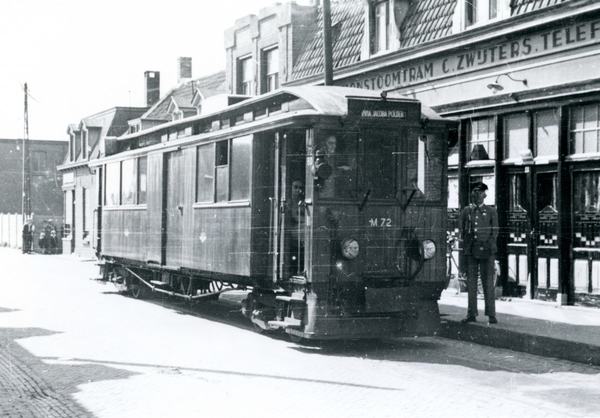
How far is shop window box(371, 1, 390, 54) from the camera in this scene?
1897 cm

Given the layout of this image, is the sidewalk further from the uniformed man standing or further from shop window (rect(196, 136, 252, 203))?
shop window (rect(196, 136, 252, 203))

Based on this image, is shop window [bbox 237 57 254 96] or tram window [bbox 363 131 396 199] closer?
tram window [bbox 363 131 396 199]

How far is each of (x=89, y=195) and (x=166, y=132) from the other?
27.2m

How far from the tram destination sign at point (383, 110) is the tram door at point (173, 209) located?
450 centimetres

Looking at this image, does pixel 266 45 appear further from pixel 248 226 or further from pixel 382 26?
pixel 248 226

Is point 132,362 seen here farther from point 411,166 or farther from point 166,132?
point 166,132

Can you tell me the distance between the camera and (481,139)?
52.7ft

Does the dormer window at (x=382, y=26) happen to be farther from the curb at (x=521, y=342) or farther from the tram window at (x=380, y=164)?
the curb at (x=521, y=342)

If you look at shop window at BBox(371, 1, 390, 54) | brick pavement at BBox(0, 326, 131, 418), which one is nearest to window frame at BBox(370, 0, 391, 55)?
shop window at BBox(371, 1, 390, 54)

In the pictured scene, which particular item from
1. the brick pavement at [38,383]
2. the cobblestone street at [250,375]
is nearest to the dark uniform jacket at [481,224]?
the cobblestone street at [250,375]

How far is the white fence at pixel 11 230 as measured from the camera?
49794mm

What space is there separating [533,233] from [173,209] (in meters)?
6.40

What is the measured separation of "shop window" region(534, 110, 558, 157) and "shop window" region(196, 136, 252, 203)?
5.98 m

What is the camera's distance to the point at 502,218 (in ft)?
50.9
